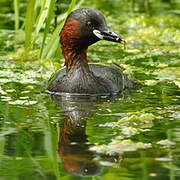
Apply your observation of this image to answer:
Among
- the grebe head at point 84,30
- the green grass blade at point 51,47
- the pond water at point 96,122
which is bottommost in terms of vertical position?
the pond water at point 96,122

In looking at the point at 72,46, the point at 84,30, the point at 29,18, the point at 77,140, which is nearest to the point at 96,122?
the point at 77,140

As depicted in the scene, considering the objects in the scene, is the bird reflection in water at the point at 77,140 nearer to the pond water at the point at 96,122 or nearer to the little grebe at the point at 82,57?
the pond water at the point at 96,122

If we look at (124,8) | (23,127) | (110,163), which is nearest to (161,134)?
(110,163)

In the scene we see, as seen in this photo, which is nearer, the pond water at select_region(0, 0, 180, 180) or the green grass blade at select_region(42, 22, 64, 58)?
the pond water at select_region(0, 0, 180, 180)

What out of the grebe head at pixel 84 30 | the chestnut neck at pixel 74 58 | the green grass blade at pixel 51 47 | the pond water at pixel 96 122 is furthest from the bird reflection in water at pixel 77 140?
the green grass blade at pixel 51 47

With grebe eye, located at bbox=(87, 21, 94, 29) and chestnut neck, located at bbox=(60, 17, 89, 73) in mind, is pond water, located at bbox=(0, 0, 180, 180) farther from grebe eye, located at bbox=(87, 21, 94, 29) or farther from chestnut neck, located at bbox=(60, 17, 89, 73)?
grebe eye, located at bbox=(87, 21, 94, 29)

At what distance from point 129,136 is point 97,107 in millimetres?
1489

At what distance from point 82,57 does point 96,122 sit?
6.11ft

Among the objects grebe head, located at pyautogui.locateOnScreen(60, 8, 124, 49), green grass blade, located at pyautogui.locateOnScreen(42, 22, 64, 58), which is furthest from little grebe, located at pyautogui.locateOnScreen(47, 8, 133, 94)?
green grass blade, located at pyautogui.locateOnScreen(42, 22, 64, 58)

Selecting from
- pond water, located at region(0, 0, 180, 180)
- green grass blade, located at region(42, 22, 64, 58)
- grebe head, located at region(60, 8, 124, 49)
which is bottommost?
pond water, located at region(0, 0, 180, 180)

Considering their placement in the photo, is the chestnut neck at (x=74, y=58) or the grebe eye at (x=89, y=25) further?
the chestnut neck at (x=74, y=58)

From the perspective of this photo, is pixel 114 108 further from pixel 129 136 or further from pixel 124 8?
pixel 124 8

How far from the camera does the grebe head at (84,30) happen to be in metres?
7.60

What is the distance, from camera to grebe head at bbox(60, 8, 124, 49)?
24.9ft
